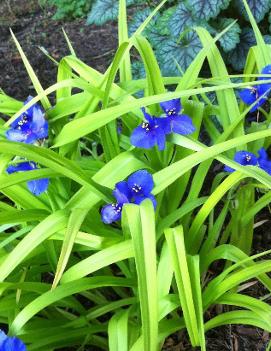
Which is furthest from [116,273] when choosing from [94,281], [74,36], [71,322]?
[74,36]

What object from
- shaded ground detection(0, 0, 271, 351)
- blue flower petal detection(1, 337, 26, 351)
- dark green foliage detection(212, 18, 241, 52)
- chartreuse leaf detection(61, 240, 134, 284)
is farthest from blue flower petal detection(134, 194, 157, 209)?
shaded ground detection(0, 0, 271, 351)

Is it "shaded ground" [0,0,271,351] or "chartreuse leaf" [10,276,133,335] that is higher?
"shaded ground" [0,0,271,351]

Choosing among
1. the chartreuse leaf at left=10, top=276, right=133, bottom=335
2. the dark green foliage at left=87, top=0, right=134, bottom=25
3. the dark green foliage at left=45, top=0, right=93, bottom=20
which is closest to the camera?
the chartreuse leaf at left=10, top=276, right=133, bottom=335

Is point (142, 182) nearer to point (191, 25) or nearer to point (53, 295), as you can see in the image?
point (53, 295)

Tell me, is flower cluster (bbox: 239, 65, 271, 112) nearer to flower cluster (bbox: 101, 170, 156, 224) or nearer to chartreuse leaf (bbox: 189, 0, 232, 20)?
flower cluster (bbox: 101, 170, 156, 224)

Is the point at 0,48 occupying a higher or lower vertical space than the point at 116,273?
higher

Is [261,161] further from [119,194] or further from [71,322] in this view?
[71,322]
